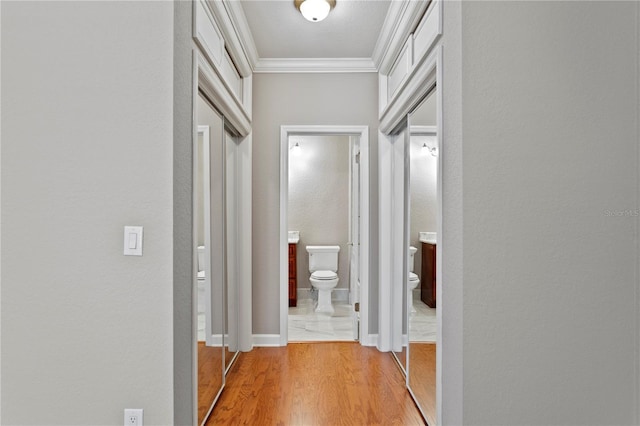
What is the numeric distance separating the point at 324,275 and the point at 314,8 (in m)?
3.05

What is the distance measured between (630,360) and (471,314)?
2.40 ft

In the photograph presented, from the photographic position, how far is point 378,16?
2.46m

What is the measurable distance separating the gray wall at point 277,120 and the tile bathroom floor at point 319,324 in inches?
18.8

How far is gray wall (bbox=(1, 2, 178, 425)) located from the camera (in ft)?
4.61

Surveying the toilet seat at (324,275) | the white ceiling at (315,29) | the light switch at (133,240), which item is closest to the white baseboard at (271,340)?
the toilet seat at (324,275)

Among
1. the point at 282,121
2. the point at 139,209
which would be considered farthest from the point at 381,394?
the point at 282,121

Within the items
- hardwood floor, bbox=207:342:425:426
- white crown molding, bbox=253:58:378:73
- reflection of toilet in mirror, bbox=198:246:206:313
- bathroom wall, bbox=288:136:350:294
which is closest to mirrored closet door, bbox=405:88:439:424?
hardwood floor, bbox=207:342:425:426

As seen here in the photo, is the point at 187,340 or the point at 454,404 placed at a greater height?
the point at 187,340

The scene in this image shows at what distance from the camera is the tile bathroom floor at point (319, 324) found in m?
3.48

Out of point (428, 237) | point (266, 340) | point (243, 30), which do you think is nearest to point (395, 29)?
point (243, 30)

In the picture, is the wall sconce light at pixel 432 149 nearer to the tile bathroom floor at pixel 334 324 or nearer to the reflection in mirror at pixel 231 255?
the tile bathroom floor at pixel 334 324

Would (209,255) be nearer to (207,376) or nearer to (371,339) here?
(207,376)

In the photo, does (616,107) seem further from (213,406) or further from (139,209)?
(213,406)

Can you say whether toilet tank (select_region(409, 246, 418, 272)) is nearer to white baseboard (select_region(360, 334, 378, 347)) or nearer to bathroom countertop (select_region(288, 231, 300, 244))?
white baseboard (select_region(360, 334, 378, 347))
